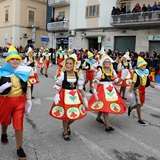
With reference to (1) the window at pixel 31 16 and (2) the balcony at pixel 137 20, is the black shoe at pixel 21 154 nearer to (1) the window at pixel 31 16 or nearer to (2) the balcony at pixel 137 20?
(2) the balcony at pixel 137 20

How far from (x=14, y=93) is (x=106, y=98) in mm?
2145

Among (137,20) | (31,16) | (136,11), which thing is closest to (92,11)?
(136,11)

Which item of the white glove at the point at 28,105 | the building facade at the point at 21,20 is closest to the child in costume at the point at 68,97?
the white glove at the point at 28,105

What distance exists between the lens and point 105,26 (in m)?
24.8

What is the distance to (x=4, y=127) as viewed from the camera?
4035 millimetres

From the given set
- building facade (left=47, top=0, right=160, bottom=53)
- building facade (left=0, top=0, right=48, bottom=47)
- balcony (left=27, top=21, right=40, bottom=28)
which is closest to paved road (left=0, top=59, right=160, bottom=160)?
building facade (left=47, top=0, right=160, bottom=53)

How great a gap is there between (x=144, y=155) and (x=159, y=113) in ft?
10.2

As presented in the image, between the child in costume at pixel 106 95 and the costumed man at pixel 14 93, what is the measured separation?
1844 millimetres

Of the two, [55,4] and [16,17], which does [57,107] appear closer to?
[55,4]

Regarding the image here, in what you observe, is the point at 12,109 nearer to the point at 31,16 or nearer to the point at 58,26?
the point at 58,26

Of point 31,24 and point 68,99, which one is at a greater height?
point 31,24

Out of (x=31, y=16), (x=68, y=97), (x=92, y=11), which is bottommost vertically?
(x=68, y=97)

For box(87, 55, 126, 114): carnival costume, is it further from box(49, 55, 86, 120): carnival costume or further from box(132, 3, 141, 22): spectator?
box(132, 3, 141, 22): spectator

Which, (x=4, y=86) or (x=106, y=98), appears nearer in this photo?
(x=4, y=86)
